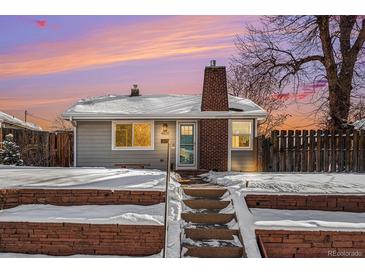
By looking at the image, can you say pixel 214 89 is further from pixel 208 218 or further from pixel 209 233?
pixel 209 233

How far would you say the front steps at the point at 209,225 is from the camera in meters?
4.06

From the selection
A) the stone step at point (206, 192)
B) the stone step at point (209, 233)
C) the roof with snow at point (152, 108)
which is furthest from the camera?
the roof with snow at point (152, 108)

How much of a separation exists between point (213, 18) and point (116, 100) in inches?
199

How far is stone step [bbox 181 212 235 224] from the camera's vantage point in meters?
4.66

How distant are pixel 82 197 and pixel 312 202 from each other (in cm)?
326

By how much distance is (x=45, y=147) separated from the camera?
8.67 m

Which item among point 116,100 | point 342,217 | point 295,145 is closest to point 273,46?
point 295,145

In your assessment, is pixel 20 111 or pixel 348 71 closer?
pixel 20 111

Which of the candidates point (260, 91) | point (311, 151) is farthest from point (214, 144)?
point (260, 91)

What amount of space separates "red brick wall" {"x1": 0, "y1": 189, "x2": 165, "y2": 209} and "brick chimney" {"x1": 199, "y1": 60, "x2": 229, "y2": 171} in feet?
11.9

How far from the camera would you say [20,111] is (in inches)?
239

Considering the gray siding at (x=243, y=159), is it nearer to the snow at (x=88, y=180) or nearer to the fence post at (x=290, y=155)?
the fence post at (x=290, y=155)

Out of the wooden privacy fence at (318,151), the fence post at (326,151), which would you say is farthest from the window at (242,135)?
the fence post at (326,151)
